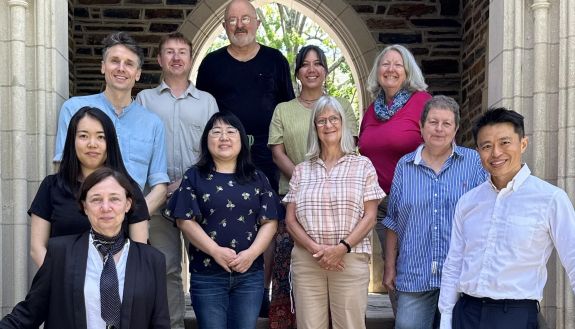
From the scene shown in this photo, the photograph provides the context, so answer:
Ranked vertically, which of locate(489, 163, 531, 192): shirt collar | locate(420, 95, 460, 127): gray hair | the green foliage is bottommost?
locate(489, 163, 531, 192): shirt collar

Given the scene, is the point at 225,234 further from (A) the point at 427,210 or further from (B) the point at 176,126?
(A) the point at 427,210

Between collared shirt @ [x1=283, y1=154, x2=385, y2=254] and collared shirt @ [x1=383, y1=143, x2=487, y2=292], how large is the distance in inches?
6.2

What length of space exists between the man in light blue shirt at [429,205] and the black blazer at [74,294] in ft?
3.83

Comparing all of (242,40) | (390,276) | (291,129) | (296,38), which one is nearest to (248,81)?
(242,40)

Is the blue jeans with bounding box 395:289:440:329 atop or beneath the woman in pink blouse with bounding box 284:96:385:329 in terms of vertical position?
beneath

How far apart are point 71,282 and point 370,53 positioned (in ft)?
18.7

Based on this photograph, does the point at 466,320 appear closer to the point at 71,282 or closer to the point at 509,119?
the point at 509,119

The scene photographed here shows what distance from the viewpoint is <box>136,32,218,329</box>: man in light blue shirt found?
3869mm

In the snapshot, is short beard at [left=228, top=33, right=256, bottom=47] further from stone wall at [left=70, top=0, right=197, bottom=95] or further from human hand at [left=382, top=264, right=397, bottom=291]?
stone wall at [left=70, top=0, right=197, bottom=95]

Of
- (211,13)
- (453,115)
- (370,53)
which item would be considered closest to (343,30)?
(370,53)

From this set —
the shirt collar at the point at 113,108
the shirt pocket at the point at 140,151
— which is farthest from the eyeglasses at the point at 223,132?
the shirt collar at the point at 113,108

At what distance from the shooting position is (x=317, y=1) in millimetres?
7922

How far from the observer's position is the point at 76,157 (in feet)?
9.93

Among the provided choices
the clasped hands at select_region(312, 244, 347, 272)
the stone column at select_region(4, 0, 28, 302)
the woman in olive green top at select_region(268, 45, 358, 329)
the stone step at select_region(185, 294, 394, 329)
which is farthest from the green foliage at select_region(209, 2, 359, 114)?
the clasped hands at select_region(312, 244, 347, 272)
